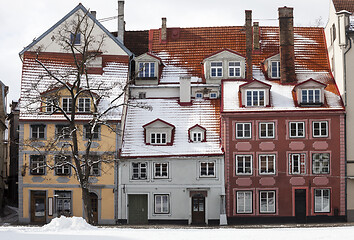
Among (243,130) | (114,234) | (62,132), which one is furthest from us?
(243,130)

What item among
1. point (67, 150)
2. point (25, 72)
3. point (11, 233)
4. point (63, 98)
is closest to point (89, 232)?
point (11, 233)

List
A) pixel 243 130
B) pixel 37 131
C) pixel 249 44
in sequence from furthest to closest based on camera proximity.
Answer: pixel 249 44
pixel 37 131
pixel 243 130

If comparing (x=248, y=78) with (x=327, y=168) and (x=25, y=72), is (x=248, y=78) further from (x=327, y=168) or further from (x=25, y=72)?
(x=25, y=72)

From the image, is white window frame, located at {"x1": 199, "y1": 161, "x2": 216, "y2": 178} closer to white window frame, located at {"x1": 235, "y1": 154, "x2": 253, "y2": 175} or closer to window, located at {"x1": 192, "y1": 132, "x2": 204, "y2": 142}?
white window frame, located at {"x1": 235, "y1": 154, "x2": 253, "y2": 175}

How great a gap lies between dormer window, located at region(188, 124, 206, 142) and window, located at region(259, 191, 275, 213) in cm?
632

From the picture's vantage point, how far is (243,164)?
47688 millimetres

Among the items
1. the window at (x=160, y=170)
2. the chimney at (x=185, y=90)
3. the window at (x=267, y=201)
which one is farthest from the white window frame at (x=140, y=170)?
the window at (x=267, y=201)

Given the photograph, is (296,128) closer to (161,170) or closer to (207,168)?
(207,168)

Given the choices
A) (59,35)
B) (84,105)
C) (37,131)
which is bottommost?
(37,131)

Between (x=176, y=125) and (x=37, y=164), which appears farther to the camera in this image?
(x=176, y=125)

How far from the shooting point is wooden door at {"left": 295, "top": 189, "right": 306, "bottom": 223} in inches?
1858

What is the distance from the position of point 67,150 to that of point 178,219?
1011 centimetres

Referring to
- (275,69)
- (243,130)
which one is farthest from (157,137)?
(275,69)

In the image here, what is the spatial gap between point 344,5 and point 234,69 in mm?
10491
